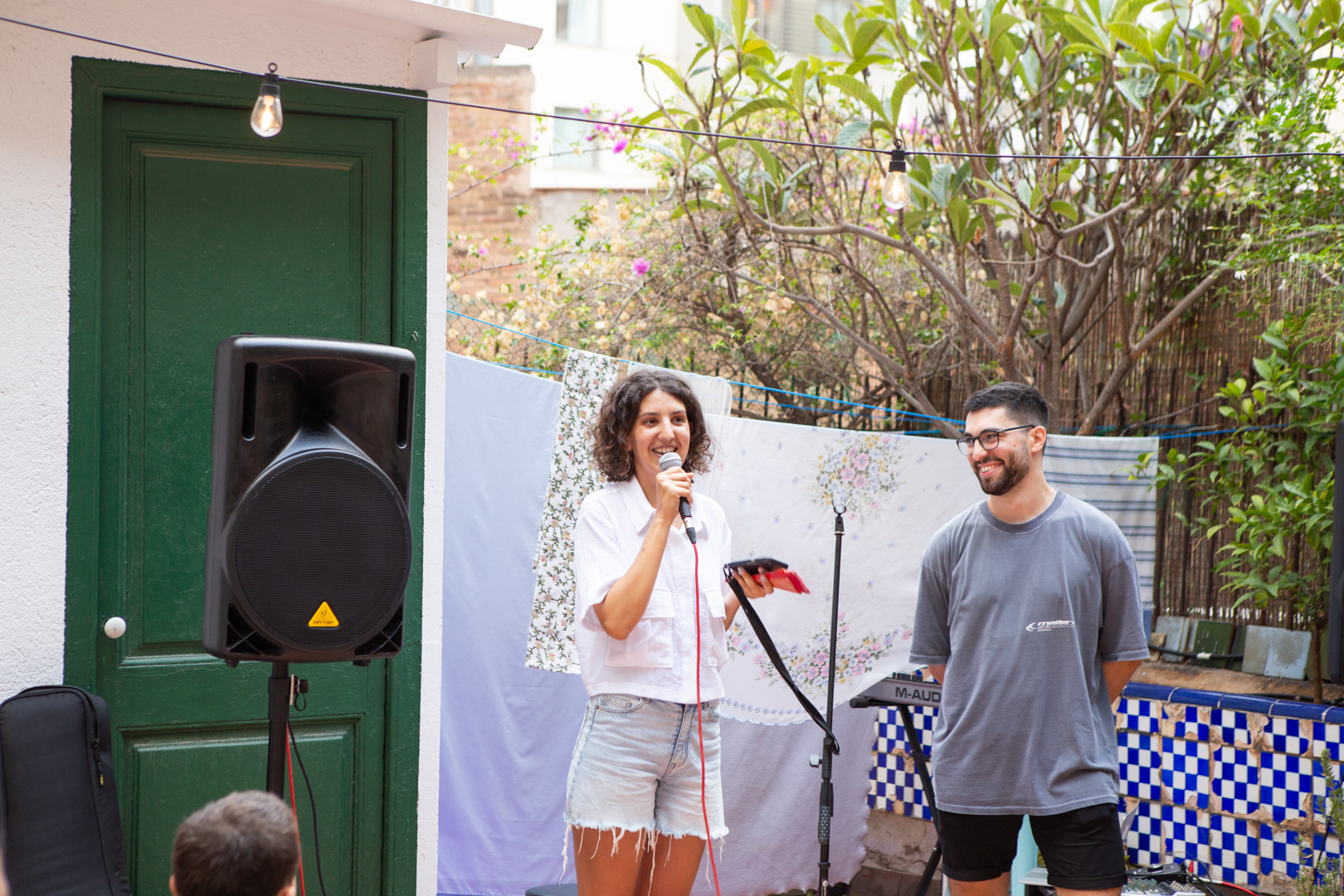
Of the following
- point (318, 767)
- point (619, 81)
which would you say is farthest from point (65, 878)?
point (619, 81)

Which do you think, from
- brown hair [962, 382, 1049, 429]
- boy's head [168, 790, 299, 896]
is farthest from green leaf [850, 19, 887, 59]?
boy's head [168, 790, 299, 896]

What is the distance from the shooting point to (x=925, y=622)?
2922mm

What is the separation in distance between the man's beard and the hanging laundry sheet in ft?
3.72

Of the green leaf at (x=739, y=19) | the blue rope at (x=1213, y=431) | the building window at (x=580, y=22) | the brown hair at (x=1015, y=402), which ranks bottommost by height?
the blue rope at (x=1213, y=431)

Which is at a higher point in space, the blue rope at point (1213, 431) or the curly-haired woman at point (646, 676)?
the blue rope at point (1213, 431)

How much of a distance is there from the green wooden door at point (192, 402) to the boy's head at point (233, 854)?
4.81 feet

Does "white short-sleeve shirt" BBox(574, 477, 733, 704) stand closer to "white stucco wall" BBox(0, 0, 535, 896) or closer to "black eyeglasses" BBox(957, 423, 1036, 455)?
"black eyeglasses" BBox(957, 423, 1036, 455)

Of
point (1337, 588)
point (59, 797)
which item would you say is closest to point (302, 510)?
point (59, 797)

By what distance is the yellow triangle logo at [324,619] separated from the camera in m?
2.18

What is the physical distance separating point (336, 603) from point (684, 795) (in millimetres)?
818

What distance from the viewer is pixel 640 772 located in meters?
2.37

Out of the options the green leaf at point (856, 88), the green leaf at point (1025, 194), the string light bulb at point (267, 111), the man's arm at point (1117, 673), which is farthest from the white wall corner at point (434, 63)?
the man's arm at point (1117, 673)

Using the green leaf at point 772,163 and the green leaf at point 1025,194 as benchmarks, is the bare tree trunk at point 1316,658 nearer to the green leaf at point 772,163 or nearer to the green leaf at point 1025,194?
the green leaf at point 1025,194

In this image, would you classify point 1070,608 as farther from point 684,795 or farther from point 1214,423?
point 1214,423
